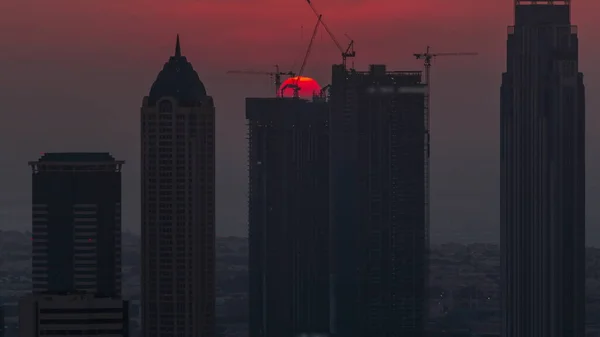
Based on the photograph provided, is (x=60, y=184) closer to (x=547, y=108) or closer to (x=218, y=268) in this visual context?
(x=218, y=268)

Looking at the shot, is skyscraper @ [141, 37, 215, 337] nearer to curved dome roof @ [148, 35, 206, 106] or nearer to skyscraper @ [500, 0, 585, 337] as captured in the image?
curved dome roof @ [148, 35, 206, 106]

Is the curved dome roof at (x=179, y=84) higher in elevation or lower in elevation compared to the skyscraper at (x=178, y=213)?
higher

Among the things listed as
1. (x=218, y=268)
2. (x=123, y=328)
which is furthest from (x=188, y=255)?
(x=123, y=328)

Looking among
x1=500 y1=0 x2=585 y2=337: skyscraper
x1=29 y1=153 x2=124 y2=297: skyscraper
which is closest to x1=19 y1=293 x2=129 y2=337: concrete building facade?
x1=29 y1=153 x2=124 y2=297: skyscraper

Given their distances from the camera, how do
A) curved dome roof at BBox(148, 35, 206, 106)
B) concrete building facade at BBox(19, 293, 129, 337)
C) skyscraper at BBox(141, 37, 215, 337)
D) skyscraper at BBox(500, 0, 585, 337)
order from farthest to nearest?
1. skyscraper at BBox(500, 0, 585, 337)
2. curved dome roof at BBox(148, 35, 206, 106)
3. skyscraper at BBox(141, 37, 215, 337)
4. concrete building facade at BBox(19, 293, 129, 337)

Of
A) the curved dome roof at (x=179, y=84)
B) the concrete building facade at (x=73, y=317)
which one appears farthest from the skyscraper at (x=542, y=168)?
the concrete building facade at (x=73, y=317)

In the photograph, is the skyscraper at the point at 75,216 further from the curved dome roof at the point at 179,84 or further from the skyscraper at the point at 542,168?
the skyscraper at the point at 542,168
